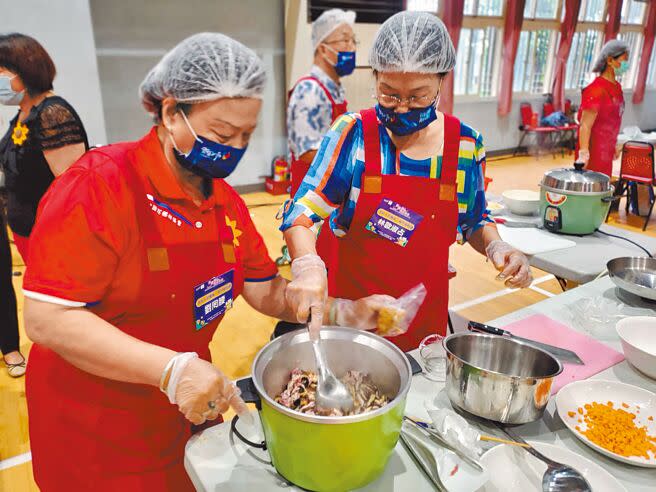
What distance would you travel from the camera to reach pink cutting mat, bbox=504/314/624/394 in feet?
4.43

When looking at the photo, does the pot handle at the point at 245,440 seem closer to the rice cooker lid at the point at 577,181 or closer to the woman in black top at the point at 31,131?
the woman in black top at the point at 31,131

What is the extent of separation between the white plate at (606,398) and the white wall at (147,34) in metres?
3.96

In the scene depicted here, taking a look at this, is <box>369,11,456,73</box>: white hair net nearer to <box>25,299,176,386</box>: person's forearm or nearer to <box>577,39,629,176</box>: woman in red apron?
<box>25,299,176,386</box>: person's forearm

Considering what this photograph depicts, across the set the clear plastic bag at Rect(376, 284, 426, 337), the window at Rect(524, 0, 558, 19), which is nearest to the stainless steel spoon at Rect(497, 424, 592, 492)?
the clear plastic bag at Rect(376, 284, 426, 337)

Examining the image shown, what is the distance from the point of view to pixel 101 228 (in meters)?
0.95

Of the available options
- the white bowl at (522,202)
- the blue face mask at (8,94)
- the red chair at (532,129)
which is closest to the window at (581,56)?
the red chair at (532,129)

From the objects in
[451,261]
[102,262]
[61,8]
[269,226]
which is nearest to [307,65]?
[269,226]

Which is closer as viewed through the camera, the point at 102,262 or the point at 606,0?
the point at 102,262

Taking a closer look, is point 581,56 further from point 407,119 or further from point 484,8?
point 407,119

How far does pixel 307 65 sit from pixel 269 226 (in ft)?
7.12

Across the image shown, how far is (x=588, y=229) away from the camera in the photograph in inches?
92.6

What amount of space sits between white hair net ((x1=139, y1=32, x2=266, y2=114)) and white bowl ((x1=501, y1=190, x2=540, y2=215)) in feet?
6.56

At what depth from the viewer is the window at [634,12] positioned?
10055 millimetres

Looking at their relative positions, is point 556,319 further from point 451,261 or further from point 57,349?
point 451,261
